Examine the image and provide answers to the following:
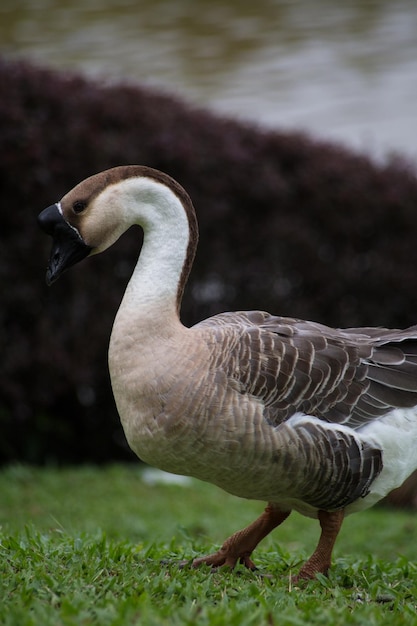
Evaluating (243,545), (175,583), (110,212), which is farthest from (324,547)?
(110,212)

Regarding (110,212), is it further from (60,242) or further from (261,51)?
(261,51)

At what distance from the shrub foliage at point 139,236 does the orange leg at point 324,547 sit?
405cm

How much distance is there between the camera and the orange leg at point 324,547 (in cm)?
393

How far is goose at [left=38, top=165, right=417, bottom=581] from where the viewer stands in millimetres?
3637

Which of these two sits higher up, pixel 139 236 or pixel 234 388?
pixel 234 388

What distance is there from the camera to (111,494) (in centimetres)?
728

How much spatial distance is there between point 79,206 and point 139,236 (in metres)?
3.96

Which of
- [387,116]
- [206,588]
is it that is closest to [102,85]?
[206,588]

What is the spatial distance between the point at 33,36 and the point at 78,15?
722mm

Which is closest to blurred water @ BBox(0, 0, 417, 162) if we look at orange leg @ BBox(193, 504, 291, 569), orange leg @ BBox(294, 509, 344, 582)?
orange leg @ BBox(193, 504, 291, 569)

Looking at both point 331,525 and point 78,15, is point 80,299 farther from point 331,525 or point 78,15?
point 78,15

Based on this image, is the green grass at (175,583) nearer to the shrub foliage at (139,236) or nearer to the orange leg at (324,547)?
the orange leg at (324,547)

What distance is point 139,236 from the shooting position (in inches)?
307

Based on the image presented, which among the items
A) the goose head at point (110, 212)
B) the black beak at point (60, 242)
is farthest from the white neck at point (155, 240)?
the black beak at point (60, 242)
